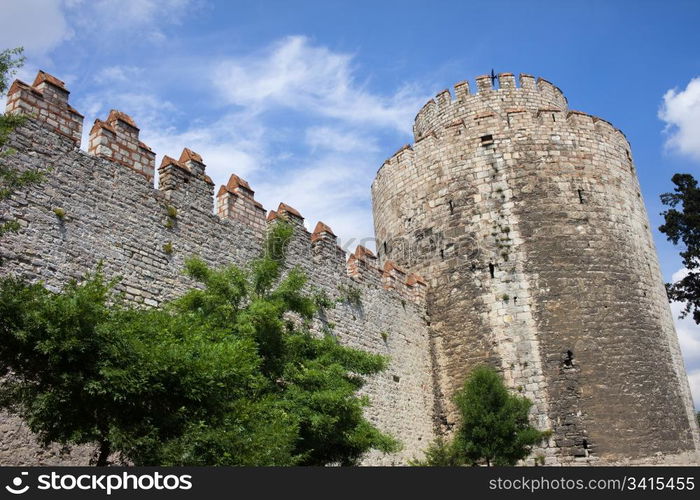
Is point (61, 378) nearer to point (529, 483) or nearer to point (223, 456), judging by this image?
point (223, 456)

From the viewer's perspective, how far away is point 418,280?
1703cm

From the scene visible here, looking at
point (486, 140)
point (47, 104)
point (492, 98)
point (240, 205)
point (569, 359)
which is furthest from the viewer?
point (492, 98)

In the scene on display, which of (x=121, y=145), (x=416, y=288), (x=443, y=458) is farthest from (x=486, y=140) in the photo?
(x=121, y=145)

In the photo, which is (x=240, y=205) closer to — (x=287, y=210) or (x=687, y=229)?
(x=287, y=210)

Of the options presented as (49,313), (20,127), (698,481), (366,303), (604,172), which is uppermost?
(604,172)

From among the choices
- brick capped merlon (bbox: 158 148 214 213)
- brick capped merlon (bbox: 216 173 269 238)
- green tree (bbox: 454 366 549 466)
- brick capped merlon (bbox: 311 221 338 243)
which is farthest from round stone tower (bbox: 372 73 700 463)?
brick capped merlon (bbox: 158 148 214 213)

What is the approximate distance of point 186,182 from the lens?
11656mm

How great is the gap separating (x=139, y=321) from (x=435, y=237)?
37.2 ft

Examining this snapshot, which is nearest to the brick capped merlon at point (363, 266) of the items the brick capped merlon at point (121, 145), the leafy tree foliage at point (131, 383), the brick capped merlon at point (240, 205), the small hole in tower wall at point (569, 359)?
the brick capped merlon at point (240, 205)

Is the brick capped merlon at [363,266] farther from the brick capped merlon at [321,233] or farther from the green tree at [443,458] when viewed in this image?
the green tree at [443,458]

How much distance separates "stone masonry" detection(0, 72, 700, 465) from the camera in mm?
10758

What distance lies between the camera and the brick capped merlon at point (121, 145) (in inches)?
408

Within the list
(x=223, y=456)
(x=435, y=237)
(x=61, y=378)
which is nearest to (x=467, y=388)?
(x=435, y=237)

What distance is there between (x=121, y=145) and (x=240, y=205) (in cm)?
279
